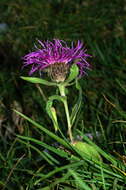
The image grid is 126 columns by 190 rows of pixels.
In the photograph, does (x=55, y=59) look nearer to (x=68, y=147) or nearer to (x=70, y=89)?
(x=68, y=147)

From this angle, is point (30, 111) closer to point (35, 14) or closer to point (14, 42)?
point (14, 42)

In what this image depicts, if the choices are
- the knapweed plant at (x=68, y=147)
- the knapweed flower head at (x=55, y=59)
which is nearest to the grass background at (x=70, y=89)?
the knapweed plant at (x=68, y=147)

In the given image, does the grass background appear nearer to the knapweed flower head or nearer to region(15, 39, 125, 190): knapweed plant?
region(15, 39, 125, 190): knapweed plant

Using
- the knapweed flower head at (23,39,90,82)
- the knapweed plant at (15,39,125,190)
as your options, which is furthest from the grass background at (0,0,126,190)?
the knapweed flower head at (23,39,90,82)

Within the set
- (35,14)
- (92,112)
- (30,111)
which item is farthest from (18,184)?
(35,14)

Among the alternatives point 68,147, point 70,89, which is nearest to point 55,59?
point 68,147

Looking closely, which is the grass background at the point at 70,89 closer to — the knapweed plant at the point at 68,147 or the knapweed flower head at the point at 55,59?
the knapweed plant at the point at 68,147

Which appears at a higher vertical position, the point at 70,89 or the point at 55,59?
the point at 55,59

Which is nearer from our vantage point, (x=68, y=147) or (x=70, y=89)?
(x=68, y=147)
